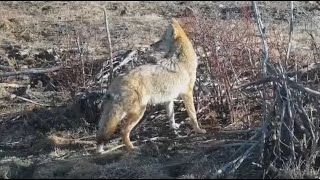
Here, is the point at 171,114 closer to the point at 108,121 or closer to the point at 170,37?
the point at 170,37

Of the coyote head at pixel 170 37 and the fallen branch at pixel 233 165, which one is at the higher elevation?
the coyote head at pixel 170 37

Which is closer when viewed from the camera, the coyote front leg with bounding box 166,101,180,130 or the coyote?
the coyote

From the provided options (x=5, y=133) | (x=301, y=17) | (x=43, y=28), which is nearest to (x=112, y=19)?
(x=43, y=28)

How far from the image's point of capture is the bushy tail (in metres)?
7.72

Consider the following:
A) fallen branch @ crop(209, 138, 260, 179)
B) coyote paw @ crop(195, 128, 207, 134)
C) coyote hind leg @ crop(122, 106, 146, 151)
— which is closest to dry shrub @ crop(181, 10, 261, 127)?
coyote paw @ crop(195, 128, 207, 134)

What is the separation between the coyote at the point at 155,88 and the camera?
25.5ft

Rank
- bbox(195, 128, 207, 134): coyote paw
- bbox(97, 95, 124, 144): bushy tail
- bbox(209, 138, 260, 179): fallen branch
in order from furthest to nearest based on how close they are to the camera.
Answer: bbox(195, 128, 207, 134): coyote paw → bbox(97, 95, 124, 144): bushy tail → bbox(209, 138, 260, 179): fallen branch

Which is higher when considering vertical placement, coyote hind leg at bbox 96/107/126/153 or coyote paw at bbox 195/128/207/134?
coyote hind leg at bbox 96/107/126/153

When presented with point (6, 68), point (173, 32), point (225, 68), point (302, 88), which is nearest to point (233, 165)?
point (302, 88)

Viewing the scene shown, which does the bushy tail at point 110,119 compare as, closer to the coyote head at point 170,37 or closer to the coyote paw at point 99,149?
the coyote paw at point 99,149

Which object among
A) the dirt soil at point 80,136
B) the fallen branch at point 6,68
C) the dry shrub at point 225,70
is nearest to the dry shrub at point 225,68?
the dry shrub at point 225,70

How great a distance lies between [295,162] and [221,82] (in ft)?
7.87

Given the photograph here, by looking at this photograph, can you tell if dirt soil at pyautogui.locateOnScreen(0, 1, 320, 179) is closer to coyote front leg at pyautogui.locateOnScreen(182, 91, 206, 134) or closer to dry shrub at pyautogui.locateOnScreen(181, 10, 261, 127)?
coyote front leg at pyautogui.locateOnScreen(182, 91, 206, 134)

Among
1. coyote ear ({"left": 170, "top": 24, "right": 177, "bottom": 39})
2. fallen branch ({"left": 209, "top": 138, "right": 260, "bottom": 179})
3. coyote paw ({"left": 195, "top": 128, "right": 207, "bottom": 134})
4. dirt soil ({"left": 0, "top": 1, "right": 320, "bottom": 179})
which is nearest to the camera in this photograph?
fallen branch ({"left": 209, "top": 138, "right": 260, "bottom": 179})
